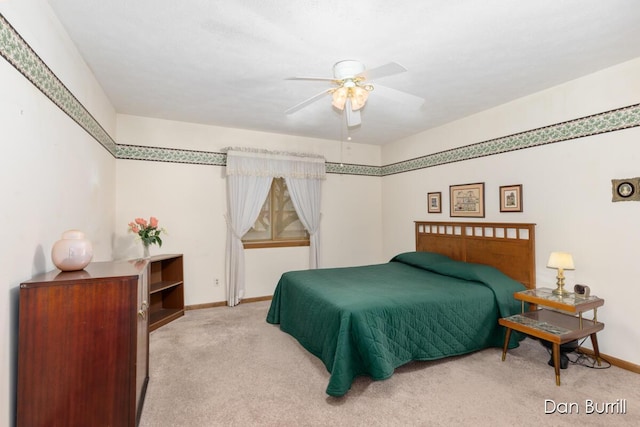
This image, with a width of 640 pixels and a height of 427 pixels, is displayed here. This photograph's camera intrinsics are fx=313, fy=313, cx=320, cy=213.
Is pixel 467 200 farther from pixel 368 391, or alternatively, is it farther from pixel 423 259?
pixel 368 391

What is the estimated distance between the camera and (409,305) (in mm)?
2600

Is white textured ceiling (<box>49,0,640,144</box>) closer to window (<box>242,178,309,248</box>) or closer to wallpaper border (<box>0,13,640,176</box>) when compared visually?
wallpaper border (<box>0,13,640,176</box>)

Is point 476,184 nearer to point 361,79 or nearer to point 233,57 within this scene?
point 361,79

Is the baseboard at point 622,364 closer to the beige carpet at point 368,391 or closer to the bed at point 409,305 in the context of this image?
the beige carpet at point 368,391

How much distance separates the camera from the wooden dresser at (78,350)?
1478 millimetres

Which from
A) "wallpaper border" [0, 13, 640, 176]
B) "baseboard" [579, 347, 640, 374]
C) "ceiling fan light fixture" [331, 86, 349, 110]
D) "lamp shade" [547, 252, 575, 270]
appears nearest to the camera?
"wallpaper border" [0, 13, 640, 176]

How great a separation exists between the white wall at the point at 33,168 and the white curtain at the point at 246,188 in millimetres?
1941

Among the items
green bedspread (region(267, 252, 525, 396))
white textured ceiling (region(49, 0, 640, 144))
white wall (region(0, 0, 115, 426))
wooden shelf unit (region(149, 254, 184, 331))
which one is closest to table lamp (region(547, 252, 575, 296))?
green bedspread (region(267, 252, 525, 396))

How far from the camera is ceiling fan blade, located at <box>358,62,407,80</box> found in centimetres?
202

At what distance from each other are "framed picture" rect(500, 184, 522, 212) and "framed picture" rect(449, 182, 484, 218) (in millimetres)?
267

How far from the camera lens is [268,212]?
4.93 m

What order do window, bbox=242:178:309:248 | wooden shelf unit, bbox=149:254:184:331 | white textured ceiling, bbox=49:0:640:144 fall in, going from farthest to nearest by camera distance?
window, bbox=242:178:309:248 → wooden shelf unit, bbox=149:254:184:331 → white textured ceiling, bbox=49:0:640:144

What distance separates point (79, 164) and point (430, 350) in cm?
321

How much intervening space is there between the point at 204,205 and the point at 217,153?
0.77 m
